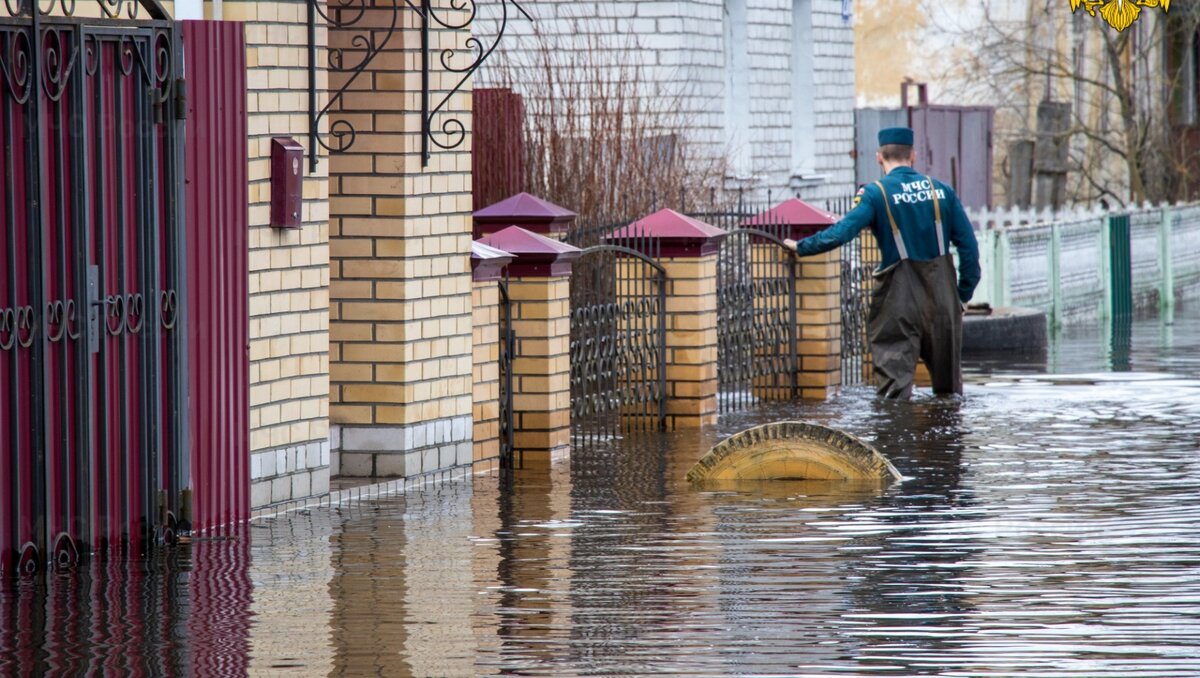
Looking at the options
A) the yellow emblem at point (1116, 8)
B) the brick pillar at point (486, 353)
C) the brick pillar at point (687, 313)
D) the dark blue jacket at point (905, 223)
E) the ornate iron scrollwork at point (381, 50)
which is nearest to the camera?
the ornate iron scrollwork at point (381, 50)

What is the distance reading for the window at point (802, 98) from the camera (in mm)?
26984

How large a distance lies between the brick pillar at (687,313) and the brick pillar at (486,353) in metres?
2.18

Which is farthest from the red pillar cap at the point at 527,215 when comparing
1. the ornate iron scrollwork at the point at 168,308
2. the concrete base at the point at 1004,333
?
the concrete base at the point at 1004,333

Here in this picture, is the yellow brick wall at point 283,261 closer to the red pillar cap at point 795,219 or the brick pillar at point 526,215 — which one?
the brick pillar at point 526,215

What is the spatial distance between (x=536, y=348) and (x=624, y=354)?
70.9 inches

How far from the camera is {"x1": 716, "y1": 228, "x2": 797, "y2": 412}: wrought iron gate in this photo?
15414 millimetres

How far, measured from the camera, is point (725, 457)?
1116 centimetres

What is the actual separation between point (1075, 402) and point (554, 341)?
13.8 feet

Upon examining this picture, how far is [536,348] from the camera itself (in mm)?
12289

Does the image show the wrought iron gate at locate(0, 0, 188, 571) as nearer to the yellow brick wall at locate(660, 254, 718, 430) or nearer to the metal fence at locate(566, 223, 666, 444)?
the metal fence at locate(566, 223, 666, 444)

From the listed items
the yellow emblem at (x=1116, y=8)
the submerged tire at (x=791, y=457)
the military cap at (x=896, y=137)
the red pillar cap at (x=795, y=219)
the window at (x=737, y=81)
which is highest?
the window at (x=737, y=81)

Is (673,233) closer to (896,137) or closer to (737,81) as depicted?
(896,137)

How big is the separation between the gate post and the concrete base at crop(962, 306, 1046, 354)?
5304mm

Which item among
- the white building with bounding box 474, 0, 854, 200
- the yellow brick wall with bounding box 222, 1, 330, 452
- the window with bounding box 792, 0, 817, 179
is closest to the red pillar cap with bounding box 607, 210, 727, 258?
the yellow brick wall with bounding box 222, 1, 330, 452
